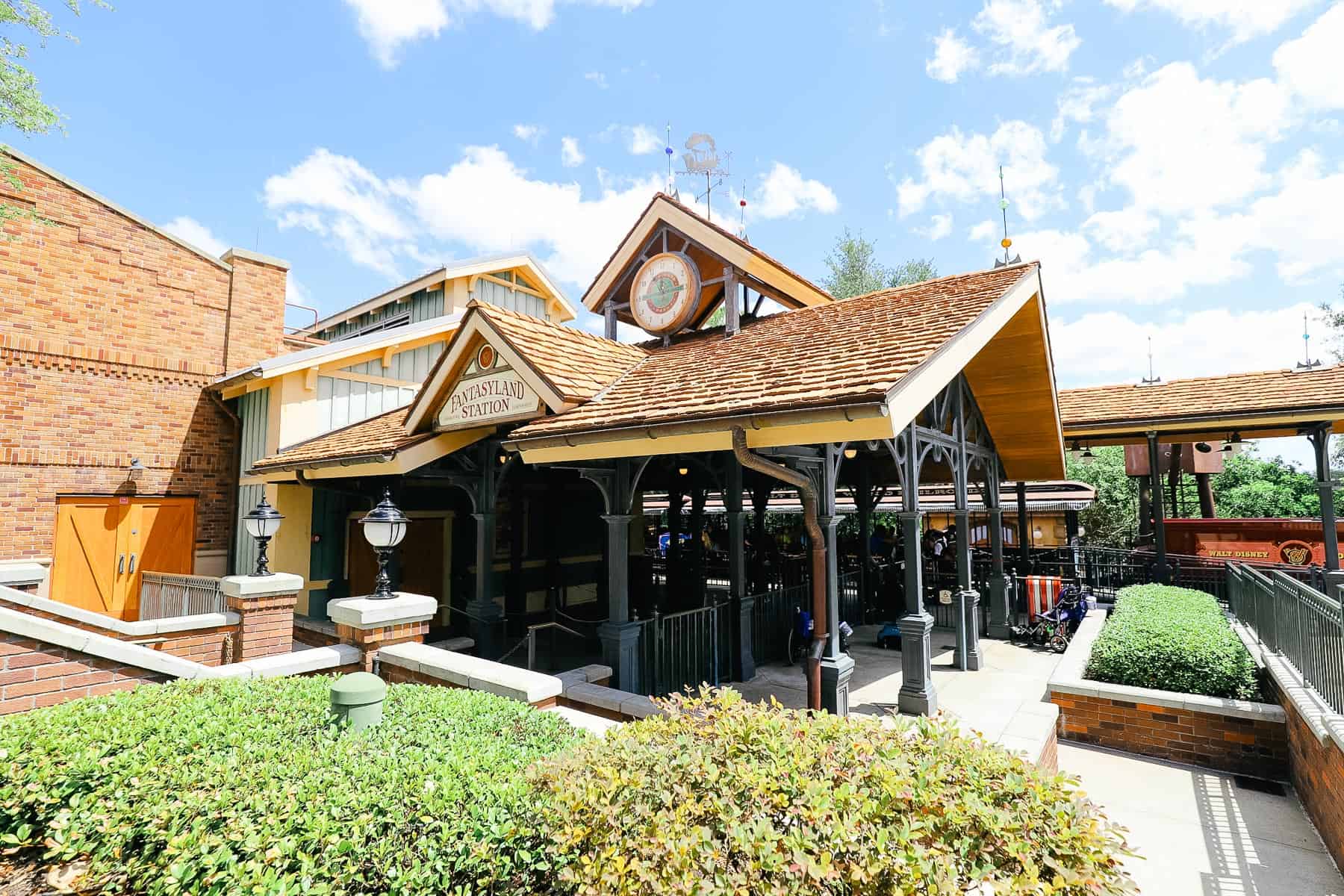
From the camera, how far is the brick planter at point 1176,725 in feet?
20.9

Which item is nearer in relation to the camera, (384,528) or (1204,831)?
(1204,831)

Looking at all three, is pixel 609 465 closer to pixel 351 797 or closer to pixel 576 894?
pixel 351 797

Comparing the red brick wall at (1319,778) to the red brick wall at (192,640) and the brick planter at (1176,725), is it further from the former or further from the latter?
the red brick wall at (192,640)

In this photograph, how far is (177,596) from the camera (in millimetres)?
9812

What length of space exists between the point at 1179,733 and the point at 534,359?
8.07m

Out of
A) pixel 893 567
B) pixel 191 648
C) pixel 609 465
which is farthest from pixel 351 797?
pixel 893 567

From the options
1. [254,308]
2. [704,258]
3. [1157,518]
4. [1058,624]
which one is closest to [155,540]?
[254,308]

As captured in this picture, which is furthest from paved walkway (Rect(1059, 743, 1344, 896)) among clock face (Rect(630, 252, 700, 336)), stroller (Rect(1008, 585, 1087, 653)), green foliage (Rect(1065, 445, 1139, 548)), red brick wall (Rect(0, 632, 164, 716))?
green foliage (Rect(1065, 445, 1139, 548))

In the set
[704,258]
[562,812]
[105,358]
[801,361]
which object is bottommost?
[562,812]

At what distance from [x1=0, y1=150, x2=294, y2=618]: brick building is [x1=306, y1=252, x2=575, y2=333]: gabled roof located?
419 cm

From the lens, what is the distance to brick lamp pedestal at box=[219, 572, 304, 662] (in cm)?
716

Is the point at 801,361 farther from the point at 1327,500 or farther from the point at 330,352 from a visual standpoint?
the point at 1327,500

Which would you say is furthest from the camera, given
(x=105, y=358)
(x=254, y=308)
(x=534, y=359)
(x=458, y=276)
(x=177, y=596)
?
(x=458, y=276)

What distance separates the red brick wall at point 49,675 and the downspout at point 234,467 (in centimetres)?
702
